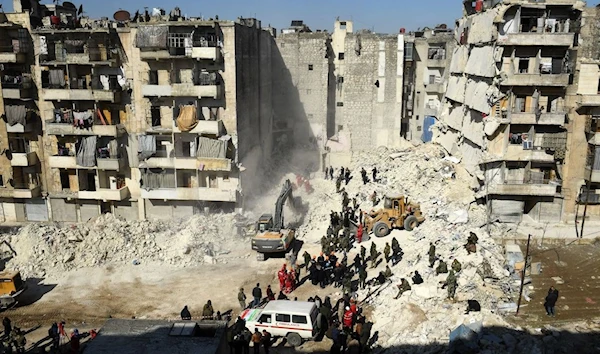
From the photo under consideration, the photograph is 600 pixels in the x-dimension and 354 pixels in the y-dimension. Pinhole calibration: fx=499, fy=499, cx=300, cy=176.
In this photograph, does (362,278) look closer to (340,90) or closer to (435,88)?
(340,90)

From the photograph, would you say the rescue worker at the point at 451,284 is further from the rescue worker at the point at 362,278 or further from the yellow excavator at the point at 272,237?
the yellow excavator at the point at 272,237

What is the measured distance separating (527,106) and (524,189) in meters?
5.24

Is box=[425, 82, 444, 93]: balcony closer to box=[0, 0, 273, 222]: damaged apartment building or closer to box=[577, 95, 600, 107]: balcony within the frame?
box=[577, 95, 600, 107]: balcony

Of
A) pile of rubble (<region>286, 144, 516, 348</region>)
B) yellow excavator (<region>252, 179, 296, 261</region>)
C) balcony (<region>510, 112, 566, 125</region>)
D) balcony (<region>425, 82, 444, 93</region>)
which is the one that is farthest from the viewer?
balcony (<region>425, 82, 444, 93</region>)

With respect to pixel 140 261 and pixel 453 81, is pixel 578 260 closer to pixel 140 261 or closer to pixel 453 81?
pixel 453 81

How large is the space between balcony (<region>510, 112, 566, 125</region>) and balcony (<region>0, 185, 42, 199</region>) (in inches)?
1366

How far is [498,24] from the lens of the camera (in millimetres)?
31219

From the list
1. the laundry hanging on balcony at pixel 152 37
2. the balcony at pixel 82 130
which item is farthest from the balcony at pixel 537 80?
the balcony at pixel 82 130

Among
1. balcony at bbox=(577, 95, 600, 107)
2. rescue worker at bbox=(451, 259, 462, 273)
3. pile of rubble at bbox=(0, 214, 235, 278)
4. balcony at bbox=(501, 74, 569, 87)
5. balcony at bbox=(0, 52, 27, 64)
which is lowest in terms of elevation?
pile of rubble at bbox=(0, 214, 235, 278)

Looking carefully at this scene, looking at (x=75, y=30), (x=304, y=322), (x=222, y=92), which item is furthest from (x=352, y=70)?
(x=304, y=322)

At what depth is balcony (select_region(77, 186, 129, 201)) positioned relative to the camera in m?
37.3

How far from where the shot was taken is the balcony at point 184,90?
35188 millimetres

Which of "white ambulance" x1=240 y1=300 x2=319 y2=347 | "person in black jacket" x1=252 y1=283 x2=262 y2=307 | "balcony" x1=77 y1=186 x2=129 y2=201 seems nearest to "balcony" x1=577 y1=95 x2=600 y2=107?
"white ambulance" x1=240 y1=300 x2=319 y2=347

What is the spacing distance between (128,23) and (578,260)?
3283 centimetres
